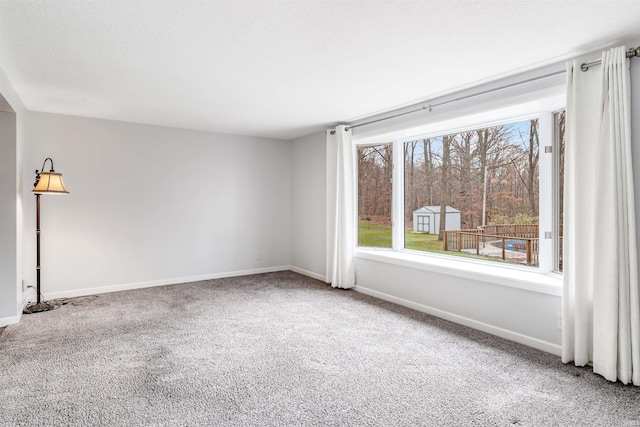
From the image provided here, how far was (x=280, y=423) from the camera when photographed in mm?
2057

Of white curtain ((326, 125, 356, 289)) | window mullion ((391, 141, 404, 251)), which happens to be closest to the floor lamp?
white curtain ((326, 125, 356, 289))

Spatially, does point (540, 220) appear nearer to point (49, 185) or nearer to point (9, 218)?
point (49, 185)

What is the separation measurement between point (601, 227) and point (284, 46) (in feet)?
8.60

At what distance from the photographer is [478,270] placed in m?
3.65

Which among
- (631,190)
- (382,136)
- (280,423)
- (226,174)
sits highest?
(382,136)

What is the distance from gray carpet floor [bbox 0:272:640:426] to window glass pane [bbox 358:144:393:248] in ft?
4.56

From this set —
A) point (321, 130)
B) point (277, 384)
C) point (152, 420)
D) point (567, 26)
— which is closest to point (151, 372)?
point (152, 420)

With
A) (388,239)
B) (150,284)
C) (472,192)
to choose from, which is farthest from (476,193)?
(150,284)

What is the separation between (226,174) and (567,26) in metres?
4.82

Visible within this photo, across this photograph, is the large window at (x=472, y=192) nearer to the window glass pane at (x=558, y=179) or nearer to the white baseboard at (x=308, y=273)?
the window glass pane at (x=558, y=179)

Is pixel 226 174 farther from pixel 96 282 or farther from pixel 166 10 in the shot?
pixel 166 10

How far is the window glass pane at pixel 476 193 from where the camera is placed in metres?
3.70

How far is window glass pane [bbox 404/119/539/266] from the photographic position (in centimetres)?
370

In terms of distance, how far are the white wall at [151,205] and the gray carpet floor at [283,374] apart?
1064mm
